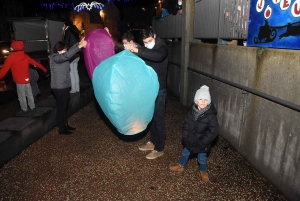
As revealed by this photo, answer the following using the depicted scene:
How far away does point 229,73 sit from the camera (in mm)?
4543

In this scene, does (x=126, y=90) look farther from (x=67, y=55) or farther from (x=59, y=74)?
(x=59, y=74)

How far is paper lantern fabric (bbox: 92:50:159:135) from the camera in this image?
2.54m

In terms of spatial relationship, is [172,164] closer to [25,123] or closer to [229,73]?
[229,73]

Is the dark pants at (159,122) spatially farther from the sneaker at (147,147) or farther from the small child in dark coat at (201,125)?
the small child in dark coat at (201,125)

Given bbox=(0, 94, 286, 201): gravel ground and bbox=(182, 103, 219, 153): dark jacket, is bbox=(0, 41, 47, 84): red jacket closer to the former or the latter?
bbox=(0, 94, 286, 201): gravel ground

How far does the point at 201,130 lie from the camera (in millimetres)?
3316

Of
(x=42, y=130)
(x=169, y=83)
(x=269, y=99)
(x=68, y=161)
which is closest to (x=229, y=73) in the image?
(x=269, y=99)

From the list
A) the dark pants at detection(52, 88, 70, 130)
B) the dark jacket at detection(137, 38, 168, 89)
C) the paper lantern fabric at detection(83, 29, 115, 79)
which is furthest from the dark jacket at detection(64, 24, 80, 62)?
the dark jacket at detection(137, 38, 168, 89)

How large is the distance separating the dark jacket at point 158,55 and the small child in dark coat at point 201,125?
752 mm

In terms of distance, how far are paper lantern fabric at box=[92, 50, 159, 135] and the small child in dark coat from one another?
73cm

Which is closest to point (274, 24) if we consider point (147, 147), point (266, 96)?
point (266, 96)

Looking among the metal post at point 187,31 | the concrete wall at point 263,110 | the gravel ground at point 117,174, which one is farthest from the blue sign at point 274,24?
the metal post at point 187,31

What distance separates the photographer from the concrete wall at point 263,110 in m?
2.95

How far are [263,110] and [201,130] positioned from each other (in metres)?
1.02
